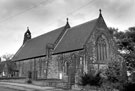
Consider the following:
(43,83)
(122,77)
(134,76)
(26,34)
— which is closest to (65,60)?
(43,83)

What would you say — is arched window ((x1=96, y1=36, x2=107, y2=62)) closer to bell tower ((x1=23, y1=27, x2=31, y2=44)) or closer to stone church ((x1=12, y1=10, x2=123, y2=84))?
stone church ((x1=12, y1=10, x2=123, y2=84))

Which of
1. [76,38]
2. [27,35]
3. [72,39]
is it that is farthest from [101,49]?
[27,35]

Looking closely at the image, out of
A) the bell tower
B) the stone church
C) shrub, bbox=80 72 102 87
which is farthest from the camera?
the bell tower

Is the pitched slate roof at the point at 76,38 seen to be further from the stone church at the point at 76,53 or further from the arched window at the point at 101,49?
the arched window at the point at 101,49

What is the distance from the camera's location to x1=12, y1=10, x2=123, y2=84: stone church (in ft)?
117

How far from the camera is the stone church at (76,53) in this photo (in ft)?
117

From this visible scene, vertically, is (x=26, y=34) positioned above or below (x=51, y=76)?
above

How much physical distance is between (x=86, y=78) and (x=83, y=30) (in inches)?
656

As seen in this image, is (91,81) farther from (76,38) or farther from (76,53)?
(76,38)

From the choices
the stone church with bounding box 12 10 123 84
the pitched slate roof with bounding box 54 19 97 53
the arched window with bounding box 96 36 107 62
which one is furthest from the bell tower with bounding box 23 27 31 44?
the arched window with bounding box 96 36 107 62

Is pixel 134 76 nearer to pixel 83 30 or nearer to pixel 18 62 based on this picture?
pixel 83 30

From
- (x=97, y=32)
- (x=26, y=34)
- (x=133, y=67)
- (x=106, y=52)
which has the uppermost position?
(x=26, y=34)

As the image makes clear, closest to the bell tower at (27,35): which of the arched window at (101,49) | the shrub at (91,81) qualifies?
the arched window at (101,49)

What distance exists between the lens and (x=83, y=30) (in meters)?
40.6
